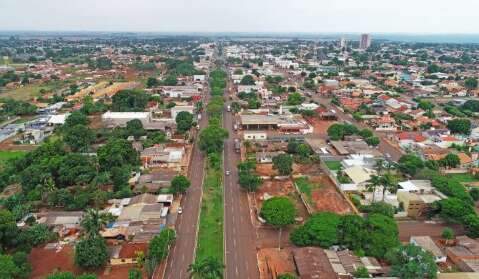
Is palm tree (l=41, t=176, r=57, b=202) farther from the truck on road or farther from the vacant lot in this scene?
the vacant lot

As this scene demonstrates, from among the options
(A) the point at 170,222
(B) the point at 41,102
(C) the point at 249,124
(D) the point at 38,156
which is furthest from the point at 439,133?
(B) the point at 41,102

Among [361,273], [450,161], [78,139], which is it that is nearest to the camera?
[361,273]

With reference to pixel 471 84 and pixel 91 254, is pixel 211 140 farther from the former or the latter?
pixel 471 84

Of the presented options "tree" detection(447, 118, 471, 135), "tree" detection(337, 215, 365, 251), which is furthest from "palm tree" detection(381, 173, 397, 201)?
"tree" detection(447, 118, 471, 135)

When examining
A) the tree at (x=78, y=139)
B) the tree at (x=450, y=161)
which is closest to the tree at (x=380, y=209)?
the tree at (x=450, y=161)

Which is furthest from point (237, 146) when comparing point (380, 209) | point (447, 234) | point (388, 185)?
point (447, 234)
